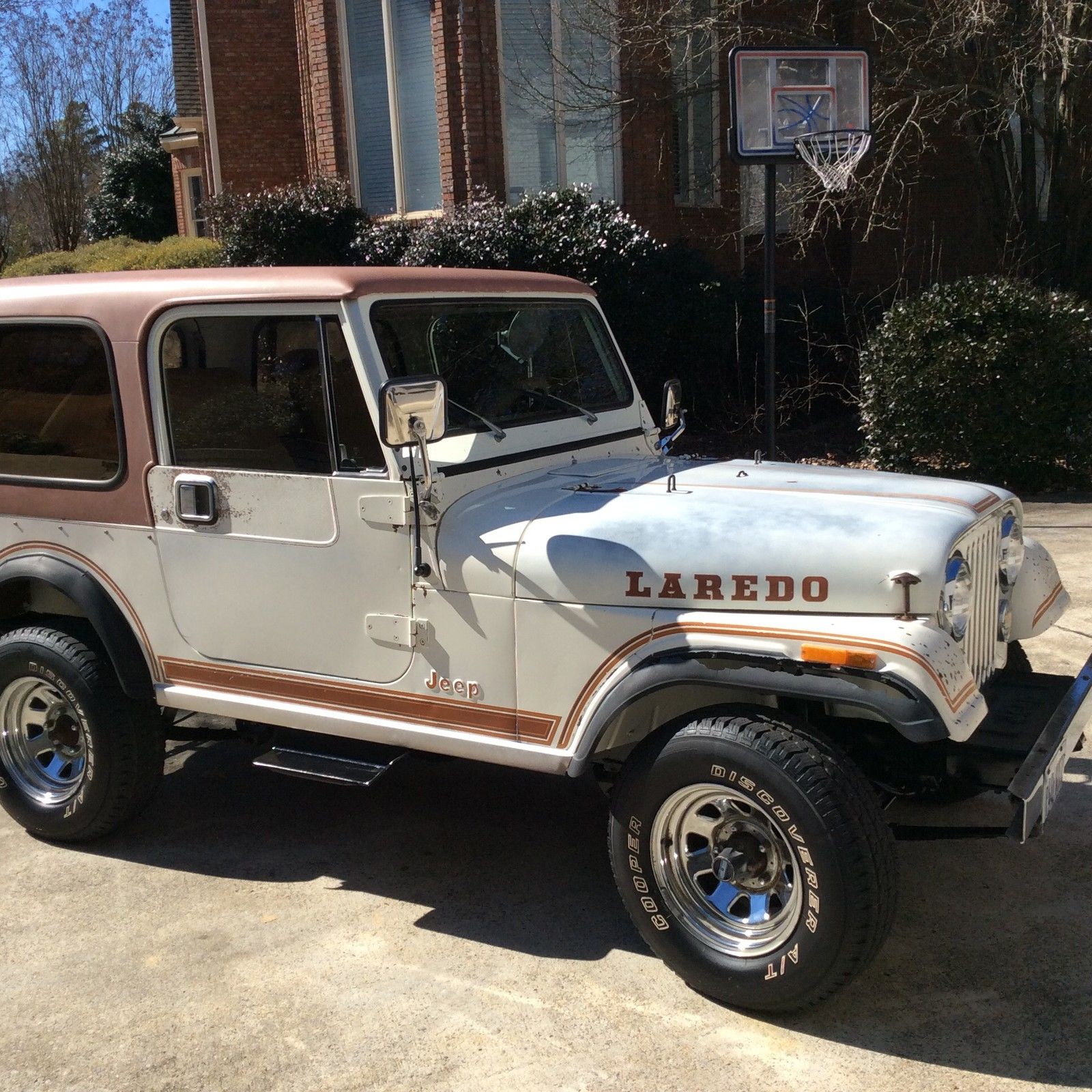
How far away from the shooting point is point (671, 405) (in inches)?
194

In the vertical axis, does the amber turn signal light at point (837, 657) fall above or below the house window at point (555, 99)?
below

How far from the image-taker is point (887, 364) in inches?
385

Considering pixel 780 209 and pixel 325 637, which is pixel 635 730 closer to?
pixel 325 637

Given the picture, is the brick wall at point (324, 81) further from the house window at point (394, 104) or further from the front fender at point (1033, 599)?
the front fender at point (1033, 599)

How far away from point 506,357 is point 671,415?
1001 mm

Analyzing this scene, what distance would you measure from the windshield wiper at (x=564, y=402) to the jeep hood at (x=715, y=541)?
1.63 ft

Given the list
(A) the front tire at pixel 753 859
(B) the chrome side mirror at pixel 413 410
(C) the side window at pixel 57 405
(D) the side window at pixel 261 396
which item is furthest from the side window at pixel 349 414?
(A) the front tire at pixel 753 859

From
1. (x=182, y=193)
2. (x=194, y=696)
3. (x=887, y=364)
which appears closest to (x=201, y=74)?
(x=182, y=193)

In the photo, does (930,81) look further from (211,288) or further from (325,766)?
(325,766)

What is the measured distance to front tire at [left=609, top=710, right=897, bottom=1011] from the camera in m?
2.99

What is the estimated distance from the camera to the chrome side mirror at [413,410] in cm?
319

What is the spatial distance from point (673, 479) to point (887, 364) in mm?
6650

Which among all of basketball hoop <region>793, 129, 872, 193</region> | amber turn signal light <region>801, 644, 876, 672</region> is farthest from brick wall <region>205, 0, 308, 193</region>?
amber turn signal light <region>801, 644, 876, 672</region>

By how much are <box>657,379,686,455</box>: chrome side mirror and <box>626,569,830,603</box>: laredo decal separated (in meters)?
1.62
